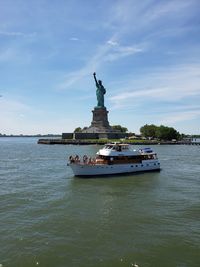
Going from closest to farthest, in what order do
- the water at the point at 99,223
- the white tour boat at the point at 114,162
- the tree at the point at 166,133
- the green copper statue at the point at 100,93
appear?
the water at the point at 99,223
the white tour boat at the point at 114,162
the green copper statue at the point at 100,93
the tree at the point at 166,133

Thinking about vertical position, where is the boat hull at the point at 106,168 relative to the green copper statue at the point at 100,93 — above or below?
below

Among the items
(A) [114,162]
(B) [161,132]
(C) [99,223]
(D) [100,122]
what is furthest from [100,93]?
(C) [99,223]

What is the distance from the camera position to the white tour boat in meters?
39.0

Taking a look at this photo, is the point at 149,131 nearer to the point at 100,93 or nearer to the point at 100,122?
the point at 100,122

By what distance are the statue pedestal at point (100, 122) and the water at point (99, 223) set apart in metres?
94.4

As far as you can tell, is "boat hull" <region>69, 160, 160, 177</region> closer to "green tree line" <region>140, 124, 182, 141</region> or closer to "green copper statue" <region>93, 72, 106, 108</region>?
"green copper statue" <region>93, 72, 106, 108</region>

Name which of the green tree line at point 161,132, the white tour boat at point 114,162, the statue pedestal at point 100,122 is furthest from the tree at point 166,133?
the white tour boat at point 114,162

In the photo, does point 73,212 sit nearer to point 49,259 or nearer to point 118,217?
point 118,217

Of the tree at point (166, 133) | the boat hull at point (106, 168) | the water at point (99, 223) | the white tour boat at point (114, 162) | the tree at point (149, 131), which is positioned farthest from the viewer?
the tree at point (149, 131)

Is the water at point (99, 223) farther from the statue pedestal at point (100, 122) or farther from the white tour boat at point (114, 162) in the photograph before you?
the statue pedestal at point (100, 122)

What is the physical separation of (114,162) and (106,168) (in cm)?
167

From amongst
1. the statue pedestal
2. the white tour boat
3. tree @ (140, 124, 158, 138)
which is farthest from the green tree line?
the white tour boat

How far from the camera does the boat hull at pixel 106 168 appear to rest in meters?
38.8

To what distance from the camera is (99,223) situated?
67.8ft
